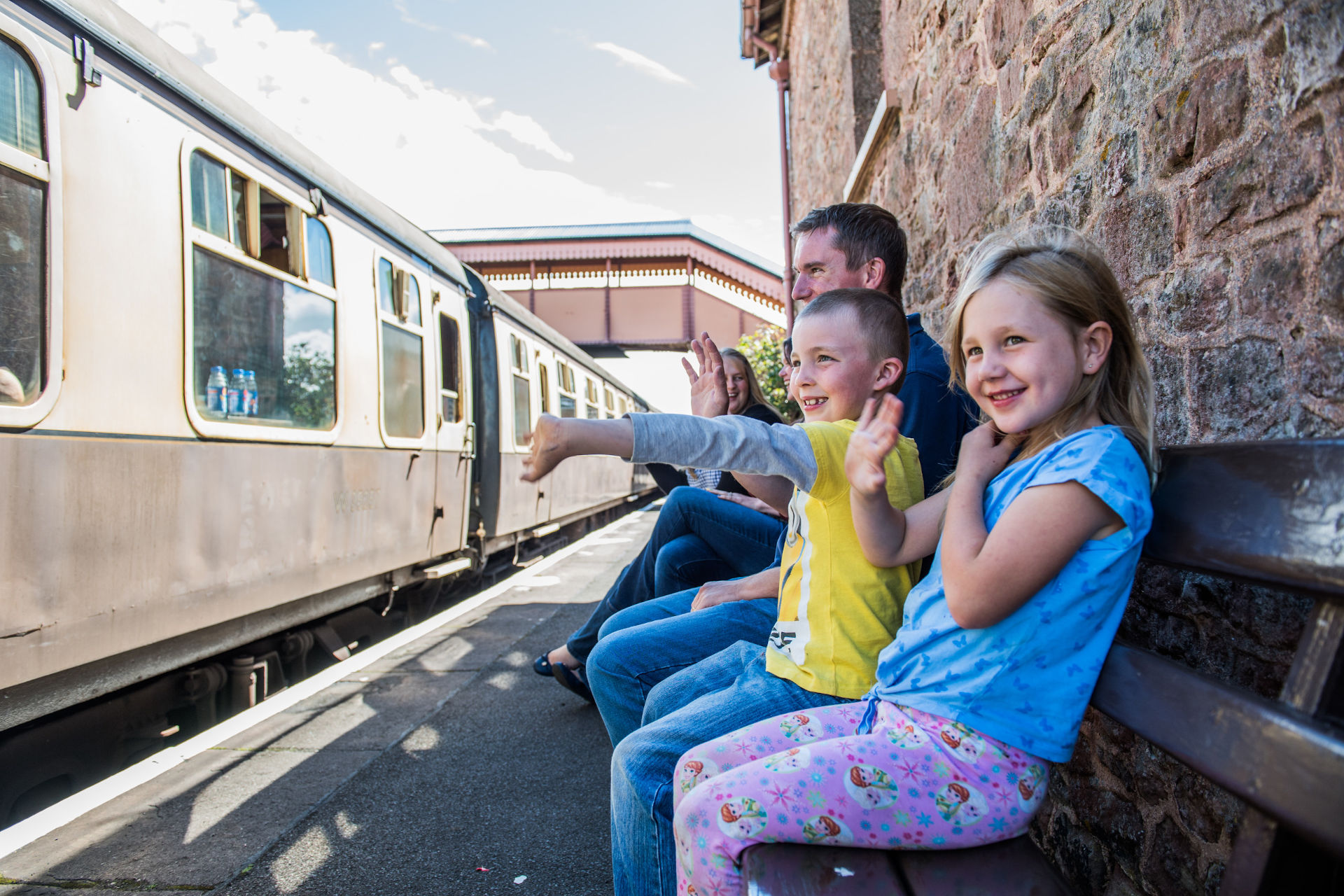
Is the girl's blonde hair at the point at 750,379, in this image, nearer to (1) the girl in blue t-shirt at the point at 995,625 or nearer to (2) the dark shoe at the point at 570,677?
(2) the dark shoe at the point at 570,677

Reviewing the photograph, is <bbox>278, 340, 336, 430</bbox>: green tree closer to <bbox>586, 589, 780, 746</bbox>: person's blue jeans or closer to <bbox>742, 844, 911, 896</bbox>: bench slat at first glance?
<bbox>586, 589, 780, 746</bbox>: person's blue jeans

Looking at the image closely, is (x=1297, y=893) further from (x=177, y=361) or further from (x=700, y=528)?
(x=177, y=361)

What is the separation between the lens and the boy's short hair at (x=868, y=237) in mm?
2314

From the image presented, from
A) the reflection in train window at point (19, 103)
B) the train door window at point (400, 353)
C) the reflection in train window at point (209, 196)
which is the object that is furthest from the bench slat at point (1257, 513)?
the train door window at point (400, 353)

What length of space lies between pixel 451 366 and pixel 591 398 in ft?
20.4

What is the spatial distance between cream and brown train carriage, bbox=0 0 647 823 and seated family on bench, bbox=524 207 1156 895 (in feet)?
7.27

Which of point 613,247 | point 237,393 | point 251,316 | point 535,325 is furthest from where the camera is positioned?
point 613,247

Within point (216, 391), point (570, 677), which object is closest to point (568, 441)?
point (570, 677)

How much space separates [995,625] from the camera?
3.81 ft

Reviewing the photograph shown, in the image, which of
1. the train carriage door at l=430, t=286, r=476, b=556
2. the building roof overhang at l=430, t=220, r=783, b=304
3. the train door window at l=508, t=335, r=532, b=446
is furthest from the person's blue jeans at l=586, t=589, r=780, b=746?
the building roof overhang at l=430, t=220, r=783, b=304

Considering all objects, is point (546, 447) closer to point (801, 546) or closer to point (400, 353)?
point (801, 546)

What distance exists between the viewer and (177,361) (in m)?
3.10

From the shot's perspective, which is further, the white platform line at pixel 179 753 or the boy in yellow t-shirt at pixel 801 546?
the white platform line at pixel 179 753

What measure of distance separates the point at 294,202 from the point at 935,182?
329 cm
